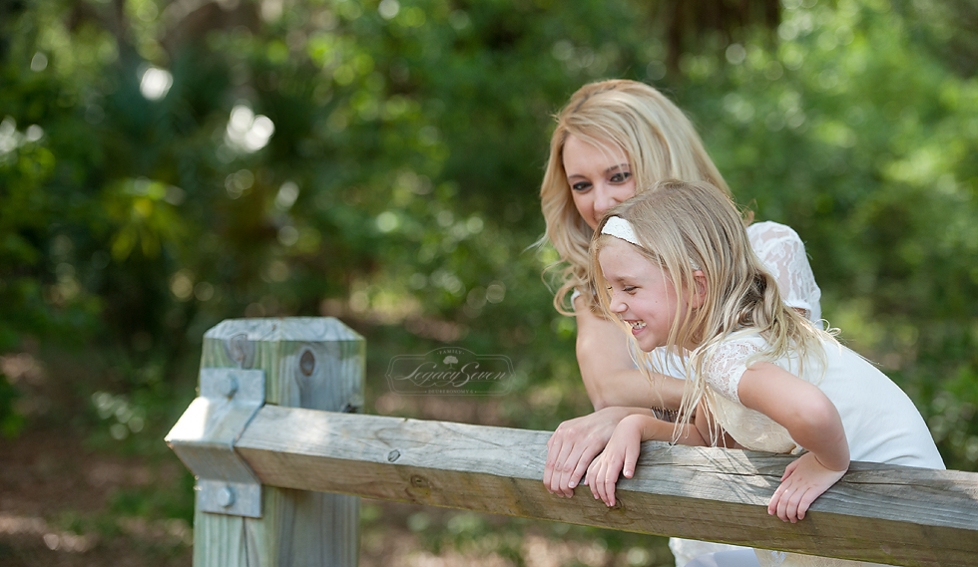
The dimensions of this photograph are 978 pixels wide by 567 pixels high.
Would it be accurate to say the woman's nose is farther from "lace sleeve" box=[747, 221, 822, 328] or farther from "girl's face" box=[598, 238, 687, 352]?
"girl's face" box=[598, 238, 687, 352]

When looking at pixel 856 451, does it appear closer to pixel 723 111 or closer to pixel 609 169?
pixel 609 169

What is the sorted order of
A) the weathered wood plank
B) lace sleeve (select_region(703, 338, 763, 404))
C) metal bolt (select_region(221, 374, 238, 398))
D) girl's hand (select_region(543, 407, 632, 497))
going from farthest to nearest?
metal bolt (select_region(221, 374, 238, 398))
girl's hand (select_region(543, 407, 632, 497))
lace sleeve (select_region(703, 338, 763, 404))
the weathered wood plank

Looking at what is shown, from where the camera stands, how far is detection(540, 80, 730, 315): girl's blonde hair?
1918mm

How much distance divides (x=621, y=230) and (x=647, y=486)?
44cm

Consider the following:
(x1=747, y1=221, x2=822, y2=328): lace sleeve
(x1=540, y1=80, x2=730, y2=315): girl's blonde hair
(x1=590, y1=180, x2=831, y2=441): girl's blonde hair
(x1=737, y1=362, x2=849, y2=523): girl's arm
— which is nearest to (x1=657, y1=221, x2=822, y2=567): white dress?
Answer: (x1=747, y1=221, x2=822, y2=328): lace sleeve

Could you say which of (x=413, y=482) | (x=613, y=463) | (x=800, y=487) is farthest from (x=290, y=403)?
(x=800, y=487)

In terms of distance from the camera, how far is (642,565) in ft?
13.9

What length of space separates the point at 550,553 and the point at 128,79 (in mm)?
4638

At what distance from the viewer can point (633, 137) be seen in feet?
6.28

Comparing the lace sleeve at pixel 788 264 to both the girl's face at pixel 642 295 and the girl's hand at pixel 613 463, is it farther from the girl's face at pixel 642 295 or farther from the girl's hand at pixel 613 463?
the girl's hand at pixel 613 463

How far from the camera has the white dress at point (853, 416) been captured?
1.37 meters

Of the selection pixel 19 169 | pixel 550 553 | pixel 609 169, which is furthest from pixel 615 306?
pixel 550 553

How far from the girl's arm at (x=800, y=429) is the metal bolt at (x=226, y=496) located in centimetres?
113

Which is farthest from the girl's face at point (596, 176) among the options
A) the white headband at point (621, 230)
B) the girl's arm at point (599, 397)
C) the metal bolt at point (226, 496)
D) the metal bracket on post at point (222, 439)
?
the metal bolt at point (226, 496)
